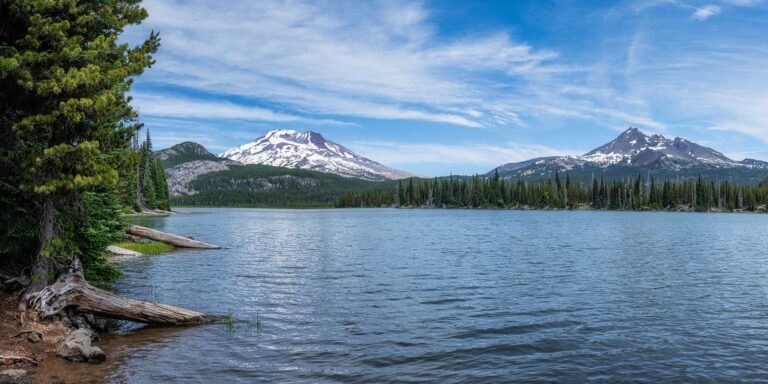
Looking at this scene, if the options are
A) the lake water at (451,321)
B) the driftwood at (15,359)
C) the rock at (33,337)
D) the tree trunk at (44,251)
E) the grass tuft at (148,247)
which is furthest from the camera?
the grass tuft at (148,247)

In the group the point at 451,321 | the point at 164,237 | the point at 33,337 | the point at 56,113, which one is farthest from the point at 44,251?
the point at 164,237

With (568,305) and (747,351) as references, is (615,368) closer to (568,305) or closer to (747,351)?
(747,351)

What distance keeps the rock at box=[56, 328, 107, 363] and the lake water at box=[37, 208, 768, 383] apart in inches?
20.8

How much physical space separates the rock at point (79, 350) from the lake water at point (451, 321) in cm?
53

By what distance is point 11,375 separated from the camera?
1359 centimetres

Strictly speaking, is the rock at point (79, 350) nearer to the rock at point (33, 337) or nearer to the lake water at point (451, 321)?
the lake water at point (451, 321)

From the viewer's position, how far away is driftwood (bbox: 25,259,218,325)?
17.5 meters

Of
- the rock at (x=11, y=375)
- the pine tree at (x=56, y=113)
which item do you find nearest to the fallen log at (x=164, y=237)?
the pine tree at (x=56, y=113)

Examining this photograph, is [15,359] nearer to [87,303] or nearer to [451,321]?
[87,303]

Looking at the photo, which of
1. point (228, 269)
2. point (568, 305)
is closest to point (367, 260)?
point (228, 269)

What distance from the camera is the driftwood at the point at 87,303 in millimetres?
17531

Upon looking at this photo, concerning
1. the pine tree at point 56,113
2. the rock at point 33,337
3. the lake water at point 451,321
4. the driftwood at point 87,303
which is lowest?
the lake water at point 451,321

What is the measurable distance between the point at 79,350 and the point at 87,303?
2716 mm

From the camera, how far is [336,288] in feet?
101
